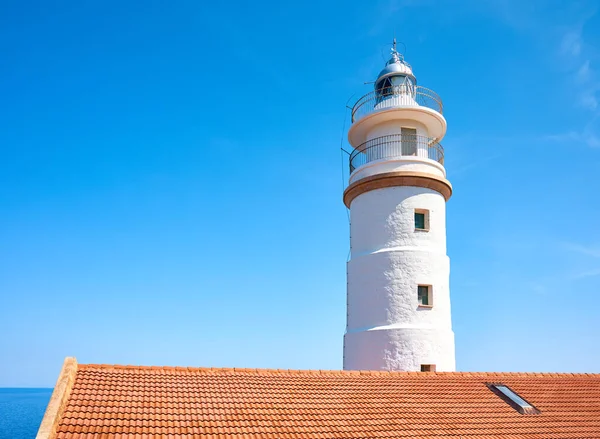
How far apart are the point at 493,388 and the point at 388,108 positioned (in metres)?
8.93

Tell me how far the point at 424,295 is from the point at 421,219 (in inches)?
93.1

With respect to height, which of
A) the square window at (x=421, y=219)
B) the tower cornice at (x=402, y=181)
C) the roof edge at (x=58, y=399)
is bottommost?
the roof edge at (x=58, y=399)

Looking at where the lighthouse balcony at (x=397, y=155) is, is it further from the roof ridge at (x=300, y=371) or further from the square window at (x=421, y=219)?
the roof ridge at (x=300, y=371)

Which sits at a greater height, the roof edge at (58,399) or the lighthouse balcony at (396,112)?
the lighthouse balcony at (396,112)

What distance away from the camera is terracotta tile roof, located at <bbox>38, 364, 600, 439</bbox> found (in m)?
9.21

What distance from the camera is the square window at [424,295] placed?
54.0ft

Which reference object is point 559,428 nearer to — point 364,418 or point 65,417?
point 364,418

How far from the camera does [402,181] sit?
17.0 m

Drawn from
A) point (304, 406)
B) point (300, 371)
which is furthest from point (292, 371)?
Result: point (304, 406)

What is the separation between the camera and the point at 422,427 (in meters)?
10.3

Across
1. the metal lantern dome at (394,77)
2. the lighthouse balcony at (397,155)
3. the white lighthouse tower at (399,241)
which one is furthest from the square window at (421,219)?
the metal lantern dome at (394,77)

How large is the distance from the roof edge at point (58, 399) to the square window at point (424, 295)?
384 inches

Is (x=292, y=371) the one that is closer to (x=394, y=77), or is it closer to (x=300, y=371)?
(x=300, y=371)

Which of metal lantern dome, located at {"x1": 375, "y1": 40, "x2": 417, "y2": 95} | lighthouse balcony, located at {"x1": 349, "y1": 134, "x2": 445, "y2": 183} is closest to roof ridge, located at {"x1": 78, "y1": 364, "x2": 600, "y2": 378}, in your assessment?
lighthouse balcony, located at {"x1": 349, "y1": 134, "x2": 445, "y2": 183}
